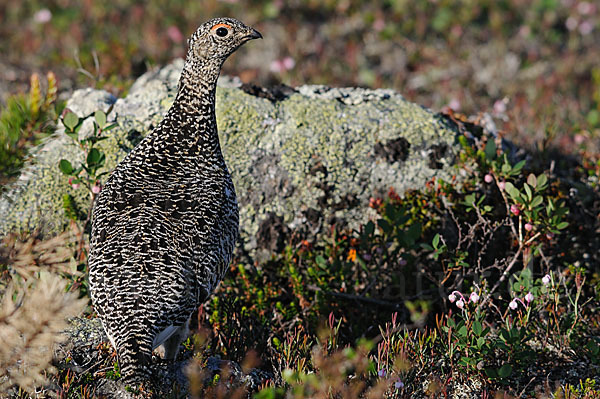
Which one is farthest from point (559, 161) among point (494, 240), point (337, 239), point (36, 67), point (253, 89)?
point (36, 67)

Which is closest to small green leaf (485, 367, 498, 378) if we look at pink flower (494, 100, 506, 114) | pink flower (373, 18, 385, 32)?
pink flower (494, 100, 506, 114)

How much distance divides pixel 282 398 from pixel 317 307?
1.61 metres

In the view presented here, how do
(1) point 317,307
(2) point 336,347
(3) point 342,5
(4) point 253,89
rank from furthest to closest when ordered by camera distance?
1. (3) point 342,5
2. (4) point 253,89
3. (1) point 317,307
4. (2) point 336,347

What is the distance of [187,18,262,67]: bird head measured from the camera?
4.70 metres

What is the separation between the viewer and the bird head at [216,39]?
470 centimetres

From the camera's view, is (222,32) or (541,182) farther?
(541,182)

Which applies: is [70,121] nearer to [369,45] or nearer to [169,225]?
[169,225]

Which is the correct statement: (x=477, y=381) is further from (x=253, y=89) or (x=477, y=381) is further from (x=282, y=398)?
(x=253, y=89)

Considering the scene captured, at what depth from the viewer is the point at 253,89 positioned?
6.14 meters

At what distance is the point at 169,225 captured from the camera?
3.96 metres

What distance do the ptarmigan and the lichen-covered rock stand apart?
1091mm

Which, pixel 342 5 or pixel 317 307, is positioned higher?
pixel 342 5

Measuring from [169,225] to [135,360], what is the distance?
0.88 meters

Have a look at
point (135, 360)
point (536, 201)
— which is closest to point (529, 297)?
point (536, 201)
